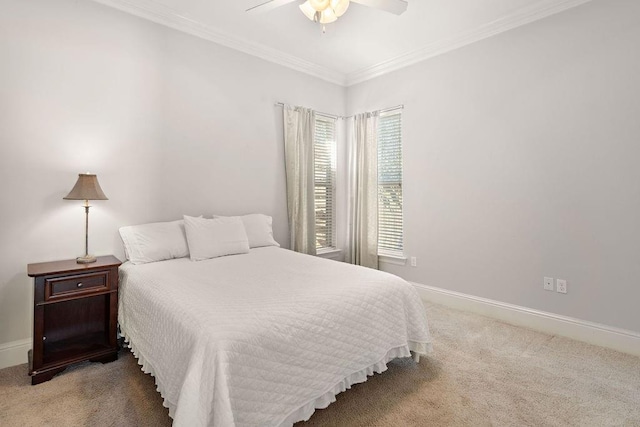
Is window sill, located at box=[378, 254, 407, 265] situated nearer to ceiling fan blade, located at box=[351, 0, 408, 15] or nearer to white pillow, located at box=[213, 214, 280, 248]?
white pillow, located at box=[213, 214, 280, 248]

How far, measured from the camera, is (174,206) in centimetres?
309

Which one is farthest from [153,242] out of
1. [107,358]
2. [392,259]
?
[392,259]

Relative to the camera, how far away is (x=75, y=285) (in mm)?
2197

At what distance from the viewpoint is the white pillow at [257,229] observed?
3.32 meters

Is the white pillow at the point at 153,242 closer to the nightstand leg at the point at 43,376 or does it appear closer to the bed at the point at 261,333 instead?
the bed at the point at 261,333

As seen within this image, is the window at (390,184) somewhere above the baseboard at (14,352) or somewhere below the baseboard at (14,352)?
above

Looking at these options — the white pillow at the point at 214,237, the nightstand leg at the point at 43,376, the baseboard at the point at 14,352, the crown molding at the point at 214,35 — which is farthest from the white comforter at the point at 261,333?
the crown molding at the point at 214,35

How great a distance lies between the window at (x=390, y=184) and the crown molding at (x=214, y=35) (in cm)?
103

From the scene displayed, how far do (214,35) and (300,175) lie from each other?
1.72m

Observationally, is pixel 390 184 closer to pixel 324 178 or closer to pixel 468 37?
pixel 324 178

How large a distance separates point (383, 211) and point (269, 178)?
1525 mm

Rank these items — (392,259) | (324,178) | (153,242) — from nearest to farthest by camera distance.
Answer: (153,242), (392,259), (324,178)

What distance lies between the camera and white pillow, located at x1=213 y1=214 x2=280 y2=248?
3.32 metres

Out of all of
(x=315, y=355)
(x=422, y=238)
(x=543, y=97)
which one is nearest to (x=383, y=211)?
(x=422, y=238)
